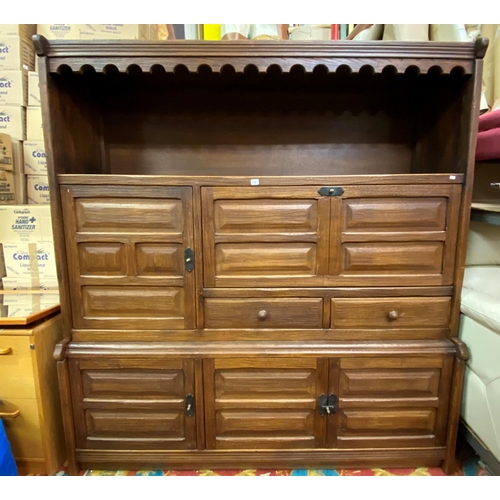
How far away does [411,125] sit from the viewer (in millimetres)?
1339

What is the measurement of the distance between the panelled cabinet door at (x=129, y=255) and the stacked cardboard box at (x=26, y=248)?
1.43 ft

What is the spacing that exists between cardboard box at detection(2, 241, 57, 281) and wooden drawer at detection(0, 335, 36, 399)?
Answer: 15.9 inches

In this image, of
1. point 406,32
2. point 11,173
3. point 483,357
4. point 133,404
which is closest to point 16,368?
point 133,404

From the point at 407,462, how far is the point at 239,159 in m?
1.39

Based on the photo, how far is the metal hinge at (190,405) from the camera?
3.80 feet

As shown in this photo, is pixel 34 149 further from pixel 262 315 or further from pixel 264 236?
pixel 262 315

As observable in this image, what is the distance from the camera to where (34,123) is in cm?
144

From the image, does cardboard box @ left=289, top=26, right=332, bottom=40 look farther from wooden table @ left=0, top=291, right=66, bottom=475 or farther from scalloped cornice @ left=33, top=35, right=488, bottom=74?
wooden table @ left=0, top=291, right=66, bottom=475

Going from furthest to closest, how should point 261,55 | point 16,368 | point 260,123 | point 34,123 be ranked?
point 34,123, point 260,123, point 16,368, point 261,55

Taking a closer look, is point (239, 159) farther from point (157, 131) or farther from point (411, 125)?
point (411, 125)

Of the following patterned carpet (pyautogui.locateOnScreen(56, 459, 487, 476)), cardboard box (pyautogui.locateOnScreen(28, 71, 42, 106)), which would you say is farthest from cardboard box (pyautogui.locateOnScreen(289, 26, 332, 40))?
patterned carpet (pyautogui.locateOnScreen(56, 459, 487, 476))

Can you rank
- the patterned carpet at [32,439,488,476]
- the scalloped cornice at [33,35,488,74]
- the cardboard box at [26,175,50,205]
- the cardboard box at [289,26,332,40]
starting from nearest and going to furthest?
1. the scalloped cornice at [33,35,488,74]
2. the patterned carpet at [32,439,488,476]
3. the cardboard box at [289,26,332,40]
4. the cardboard box at [26,175,50,205]

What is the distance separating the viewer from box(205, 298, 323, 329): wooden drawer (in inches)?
44.3

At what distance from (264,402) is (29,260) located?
1200 mm
